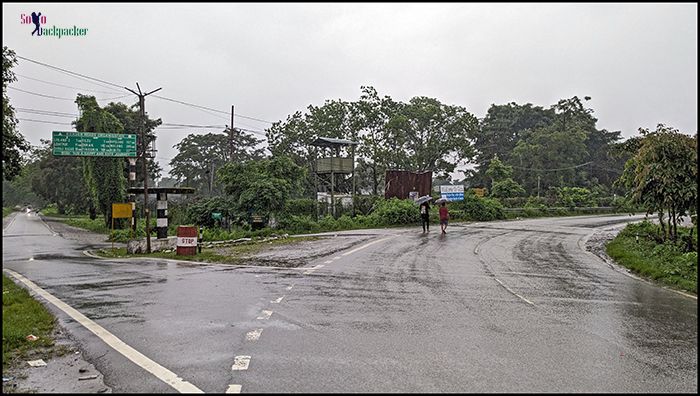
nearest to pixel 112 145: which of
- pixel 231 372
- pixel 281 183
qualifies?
pixel 281 183

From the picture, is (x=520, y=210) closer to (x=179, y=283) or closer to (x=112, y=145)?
(x=112, y=145)

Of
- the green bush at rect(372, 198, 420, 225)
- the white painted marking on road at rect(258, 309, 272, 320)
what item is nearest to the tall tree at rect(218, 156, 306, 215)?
the green bush at rect(372, 198, 420, 225)

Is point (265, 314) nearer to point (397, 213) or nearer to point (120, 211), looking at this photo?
point (120, 211)

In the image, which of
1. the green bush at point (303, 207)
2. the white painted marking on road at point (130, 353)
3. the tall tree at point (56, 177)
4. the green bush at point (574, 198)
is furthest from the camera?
the tall tree at point (56, 177)

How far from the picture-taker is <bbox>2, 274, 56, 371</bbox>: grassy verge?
666 centimetres

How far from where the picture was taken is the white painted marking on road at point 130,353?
508 cm

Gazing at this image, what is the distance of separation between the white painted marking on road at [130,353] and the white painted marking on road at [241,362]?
59 centimetres

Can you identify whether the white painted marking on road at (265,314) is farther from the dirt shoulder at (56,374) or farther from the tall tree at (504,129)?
the tall tree at (504,129)

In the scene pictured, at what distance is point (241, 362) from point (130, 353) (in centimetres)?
145

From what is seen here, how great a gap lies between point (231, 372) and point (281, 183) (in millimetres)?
23485

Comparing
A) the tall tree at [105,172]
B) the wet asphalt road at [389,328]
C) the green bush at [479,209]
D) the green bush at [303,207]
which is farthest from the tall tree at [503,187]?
the wet asphalt road at [389,328]

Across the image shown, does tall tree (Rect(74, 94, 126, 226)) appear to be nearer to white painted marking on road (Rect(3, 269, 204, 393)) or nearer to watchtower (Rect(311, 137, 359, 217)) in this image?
watchtower (Rect(311, 137, 359, 217))

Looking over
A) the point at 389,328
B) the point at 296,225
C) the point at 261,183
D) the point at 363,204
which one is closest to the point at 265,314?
the point at 389,328

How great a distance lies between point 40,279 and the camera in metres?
13.4
